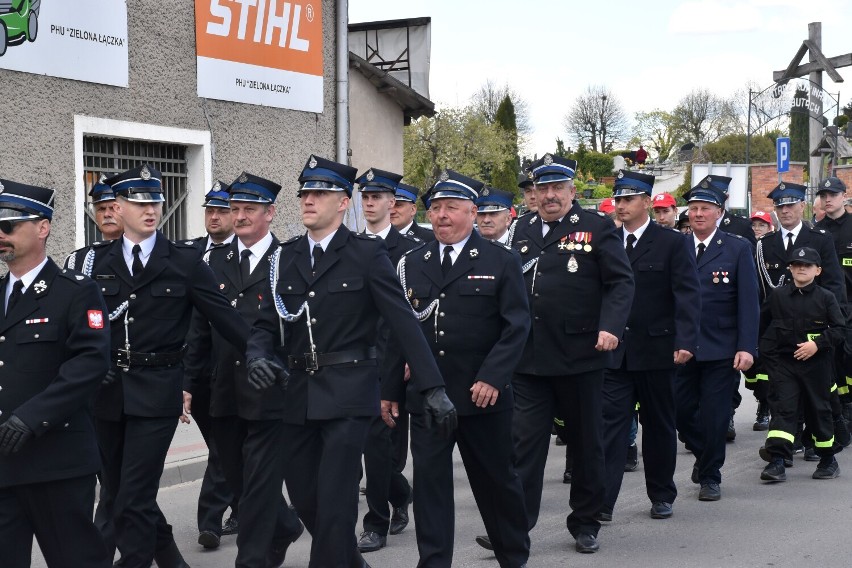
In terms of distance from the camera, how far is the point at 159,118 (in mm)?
12539

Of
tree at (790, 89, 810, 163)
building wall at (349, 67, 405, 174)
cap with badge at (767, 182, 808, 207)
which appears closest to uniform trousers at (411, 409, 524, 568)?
cap with badge at (767, 182, 808, 207)

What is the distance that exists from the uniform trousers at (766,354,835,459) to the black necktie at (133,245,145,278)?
526cm

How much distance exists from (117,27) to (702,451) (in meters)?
7.22

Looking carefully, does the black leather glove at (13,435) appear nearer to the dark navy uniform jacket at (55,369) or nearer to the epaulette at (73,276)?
the dark navy uniform jacket at (55,369)

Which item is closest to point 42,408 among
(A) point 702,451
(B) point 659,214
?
(A) point 702,451

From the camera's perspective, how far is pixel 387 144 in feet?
68.5

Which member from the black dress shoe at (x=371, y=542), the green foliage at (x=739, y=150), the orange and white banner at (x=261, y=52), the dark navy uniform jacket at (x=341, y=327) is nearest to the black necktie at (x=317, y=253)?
the dark navy uniform jacket at (x=341, y=327)

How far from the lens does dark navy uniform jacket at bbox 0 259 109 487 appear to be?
4.59 metres

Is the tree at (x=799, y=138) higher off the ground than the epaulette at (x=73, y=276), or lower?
higher

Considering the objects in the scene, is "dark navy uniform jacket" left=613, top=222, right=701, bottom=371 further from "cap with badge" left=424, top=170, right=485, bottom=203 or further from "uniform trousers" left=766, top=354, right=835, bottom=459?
"cap with badge" left=424, top=170, right=485, bottom=203

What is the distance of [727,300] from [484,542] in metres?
3.22

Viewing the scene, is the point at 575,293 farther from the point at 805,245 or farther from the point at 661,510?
the point at 805,245

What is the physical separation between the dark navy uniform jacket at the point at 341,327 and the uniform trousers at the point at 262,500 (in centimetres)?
38

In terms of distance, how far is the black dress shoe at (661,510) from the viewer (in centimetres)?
774
